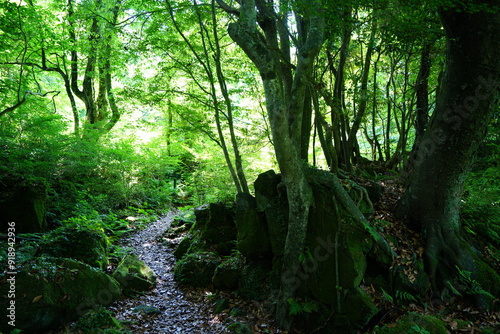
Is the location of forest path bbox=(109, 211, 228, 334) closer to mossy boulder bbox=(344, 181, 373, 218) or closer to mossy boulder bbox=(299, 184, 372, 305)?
mossy boulder bbox=(299, 184, 372, 305)

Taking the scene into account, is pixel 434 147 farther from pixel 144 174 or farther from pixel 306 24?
pixel 144 174

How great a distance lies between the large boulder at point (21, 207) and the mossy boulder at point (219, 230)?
385 centimetres

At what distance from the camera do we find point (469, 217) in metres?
5.91

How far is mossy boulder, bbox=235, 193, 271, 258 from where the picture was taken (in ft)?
18.4

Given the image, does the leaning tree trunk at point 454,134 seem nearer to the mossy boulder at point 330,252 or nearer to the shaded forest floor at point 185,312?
the mossy boulder at point 330,252

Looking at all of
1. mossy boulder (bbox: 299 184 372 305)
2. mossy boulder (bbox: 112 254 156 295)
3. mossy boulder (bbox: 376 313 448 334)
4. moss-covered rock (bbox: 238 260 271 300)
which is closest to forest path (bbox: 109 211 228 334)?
mossy boulder (bbox: 112 254 156 295)

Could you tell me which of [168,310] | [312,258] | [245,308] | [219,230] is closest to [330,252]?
[312,258]

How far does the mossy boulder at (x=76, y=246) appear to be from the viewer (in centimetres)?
554

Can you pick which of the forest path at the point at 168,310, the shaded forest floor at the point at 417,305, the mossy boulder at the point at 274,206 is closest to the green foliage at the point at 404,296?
the shaded forest floor at the point at 417,305

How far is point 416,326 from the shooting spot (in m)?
3.60

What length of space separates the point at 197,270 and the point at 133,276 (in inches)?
52.0

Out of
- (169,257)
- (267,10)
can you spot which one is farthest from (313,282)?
(267,10)

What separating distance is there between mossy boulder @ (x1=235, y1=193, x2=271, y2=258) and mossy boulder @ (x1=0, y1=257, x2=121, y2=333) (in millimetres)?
2539

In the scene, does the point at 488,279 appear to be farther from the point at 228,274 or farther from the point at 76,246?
the point at 76,246
